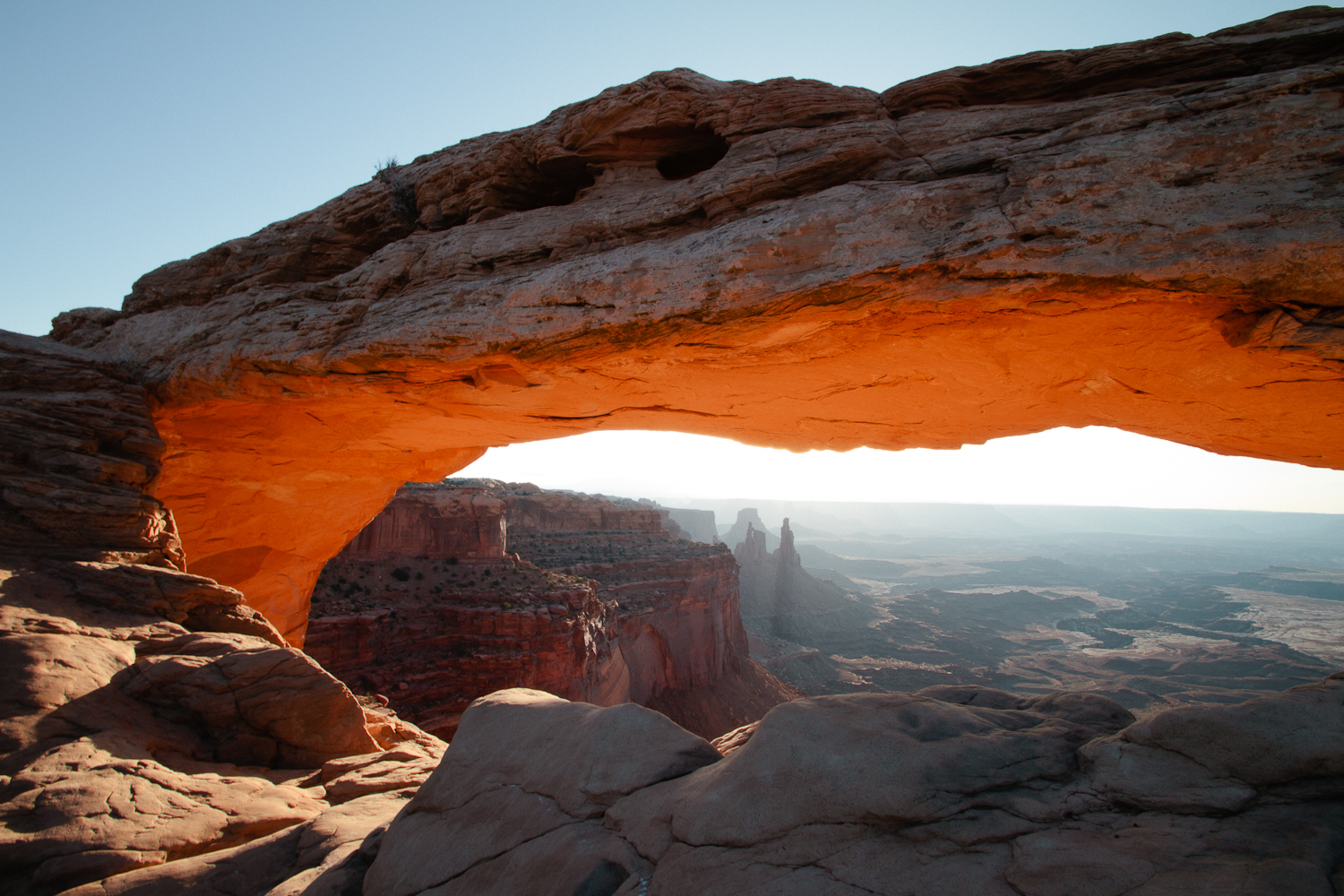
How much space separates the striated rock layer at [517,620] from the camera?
19344mm

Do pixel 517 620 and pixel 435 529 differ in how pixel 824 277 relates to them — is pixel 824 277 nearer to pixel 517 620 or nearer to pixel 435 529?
pixel 517 620

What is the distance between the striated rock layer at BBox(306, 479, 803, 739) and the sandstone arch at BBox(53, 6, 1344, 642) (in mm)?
10763

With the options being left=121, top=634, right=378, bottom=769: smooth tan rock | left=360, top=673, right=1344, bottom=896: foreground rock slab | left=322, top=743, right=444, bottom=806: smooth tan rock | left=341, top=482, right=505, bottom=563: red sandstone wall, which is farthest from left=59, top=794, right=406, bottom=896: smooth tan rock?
left=341, top=482, right=505, bottom=563: red sandstone wall

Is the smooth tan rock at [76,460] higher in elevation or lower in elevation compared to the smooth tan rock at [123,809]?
higher

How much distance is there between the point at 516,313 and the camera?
6.17 meters

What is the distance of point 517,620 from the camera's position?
20625mm

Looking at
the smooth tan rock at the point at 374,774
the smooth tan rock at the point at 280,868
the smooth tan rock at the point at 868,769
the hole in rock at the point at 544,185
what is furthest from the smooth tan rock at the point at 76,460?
the smooth tan rock at the point at 868,769

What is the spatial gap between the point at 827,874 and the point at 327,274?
10120 mm

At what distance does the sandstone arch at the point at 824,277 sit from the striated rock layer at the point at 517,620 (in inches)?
424

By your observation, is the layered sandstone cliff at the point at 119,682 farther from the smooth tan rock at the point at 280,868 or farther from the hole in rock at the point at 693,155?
the hole in rock at the point at 693,155

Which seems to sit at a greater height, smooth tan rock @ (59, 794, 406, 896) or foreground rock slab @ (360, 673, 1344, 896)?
foreground rock slab @ (360, 673, 1344, 896)

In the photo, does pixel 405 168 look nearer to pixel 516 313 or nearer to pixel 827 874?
pixel 516 313

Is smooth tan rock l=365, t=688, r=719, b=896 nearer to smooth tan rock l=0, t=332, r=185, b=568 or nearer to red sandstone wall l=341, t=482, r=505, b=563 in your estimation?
smooth tan rock l=0, t=332, r=185, b=568

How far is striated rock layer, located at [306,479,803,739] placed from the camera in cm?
1934
